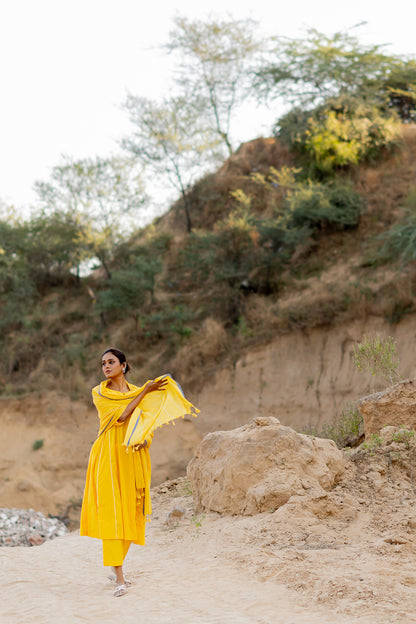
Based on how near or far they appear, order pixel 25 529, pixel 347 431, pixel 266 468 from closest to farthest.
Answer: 1. pixel 266 468
2. pixel 347 431
3. pixel 25 529

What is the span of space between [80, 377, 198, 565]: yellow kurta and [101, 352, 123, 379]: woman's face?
14 cm

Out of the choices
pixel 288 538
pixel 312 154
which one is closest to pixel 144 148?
pixel 312 154

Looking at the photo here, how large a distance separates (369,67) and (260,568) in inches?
796

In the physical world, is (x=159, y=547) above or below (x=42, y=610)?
below

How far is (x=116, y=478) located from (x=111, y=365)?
957mm

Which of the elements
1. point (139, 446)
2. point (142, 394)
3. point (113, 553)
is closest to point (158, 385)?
point (142, 394)

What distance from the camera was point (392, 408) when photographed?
7.07m

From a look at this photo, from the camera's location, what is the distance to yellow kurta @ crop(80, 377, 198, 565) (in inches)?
182

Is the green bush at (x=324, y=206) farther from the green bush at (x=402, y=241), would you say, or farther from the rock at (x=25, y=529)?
the rock at (x=25, y=529)

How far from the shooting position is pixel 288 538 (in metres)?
5.33

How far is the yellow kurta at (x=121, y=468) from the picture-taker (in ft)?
15.1

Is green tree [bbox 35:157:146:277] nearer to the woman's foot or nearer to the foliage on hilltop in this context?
the foliage on hilltop

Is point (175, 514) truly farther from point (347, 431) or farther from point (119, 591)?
point (119, 591)

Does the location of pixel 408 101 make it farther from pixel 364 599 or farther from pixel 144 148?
pixel 364 599
